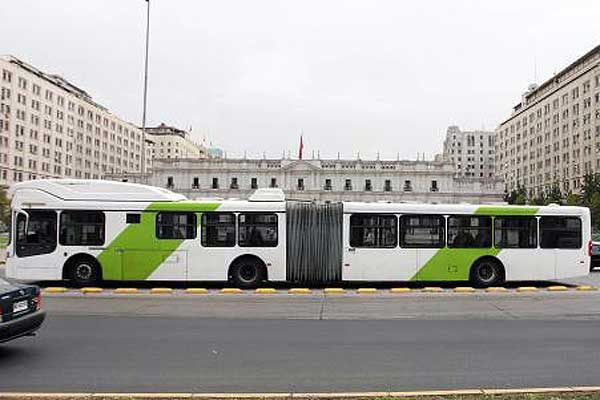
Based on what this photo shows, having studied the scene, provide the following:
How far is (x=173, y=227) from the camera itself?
17.0 metres

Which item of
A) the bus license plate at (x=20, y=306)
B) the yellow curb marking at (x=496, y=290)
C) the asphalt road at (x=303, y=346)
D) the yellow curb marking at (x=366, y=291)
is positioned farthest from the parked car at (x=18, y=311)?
the yellow curb marking at (x=496, y=290)

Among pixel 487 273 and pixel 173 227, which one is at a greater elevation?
pixel 173 227

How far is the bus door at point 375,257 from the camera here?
17.3 metres

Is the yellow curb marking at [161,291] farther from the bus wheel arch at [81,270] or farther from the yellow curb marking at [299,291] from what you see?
the yellow curb marking at [299,291]

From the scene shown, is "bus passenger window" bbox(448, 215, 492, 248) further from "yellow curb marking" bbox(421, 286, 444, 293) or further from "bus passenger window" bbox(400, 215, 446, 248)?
"yellow curb marking" bbox(421, 286, 444, 293)

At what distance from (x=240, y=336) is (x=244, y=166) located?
335ft

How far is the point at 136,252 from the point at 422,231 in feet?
29.5

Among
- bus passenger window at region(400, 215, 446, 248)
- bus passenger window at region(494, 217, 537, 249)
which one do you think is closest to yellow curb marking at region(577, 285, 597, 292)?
bus passenger window at region(494, 217, 537, 249)

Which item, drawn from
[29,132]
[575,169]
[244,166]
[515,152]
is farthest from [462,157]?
[29,132]

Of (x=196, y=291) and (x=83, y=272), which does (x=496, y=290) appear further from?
(x=83, y=272)

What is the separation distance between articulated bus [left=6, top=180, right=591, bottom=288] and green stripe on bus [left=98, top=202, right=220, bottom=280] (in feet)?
0.10

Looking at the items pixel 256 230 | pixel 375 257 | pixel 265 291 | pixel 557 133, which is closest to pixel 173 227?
pixel 256 230

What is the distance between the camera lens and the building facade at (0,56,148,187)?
9362cm

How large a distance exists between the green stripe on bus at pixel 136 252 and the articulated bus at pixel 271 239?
3 centimetres
